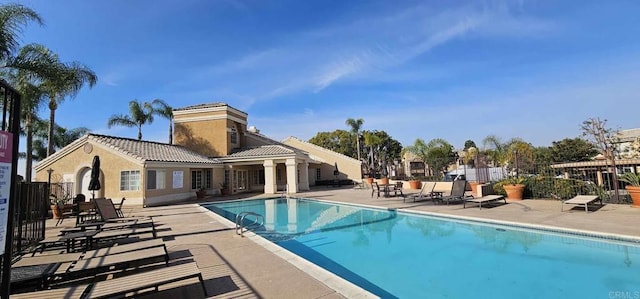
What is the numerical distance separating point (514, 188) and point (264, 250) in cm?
1335

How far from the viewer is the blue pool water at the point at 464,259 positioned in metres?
5.74

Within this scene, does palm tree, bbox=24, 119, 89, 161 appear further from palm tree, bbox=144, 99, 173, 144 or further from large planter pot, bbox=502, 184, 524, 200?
large planter pot, bbox=502, 184, 524, 200

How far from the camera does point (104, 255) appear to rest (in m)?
5.34

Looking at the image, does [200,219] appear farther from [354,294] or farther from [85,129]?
[85,129]

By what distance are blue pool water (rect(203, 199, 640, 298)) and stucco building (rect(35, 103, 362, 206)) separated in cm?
1300

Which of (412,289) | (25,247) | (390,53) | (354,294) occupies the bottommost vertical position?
(412,289)

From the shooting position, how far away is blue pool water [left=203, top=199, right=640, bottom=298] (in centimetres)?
574

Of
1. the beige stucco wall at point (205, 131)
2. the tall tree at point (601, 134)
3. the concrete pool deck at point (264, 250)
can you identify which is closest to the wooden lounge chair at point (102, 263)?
the concrete pool deck at point (264, 250)

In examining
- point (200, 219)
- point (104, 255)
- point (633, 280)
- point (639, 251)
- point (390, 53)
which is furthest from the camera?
point (390, 53)

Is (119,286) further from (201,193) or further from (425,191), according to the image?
(201,193)

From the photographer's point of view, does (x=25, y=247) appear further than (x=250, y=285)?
Yes

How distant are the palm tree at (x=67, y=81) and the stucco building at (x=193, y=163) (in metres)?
3.77

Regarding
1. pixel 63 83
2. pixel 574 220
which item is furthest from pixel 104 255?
pixel 63 83

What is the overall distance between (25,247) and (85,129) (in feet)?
124
